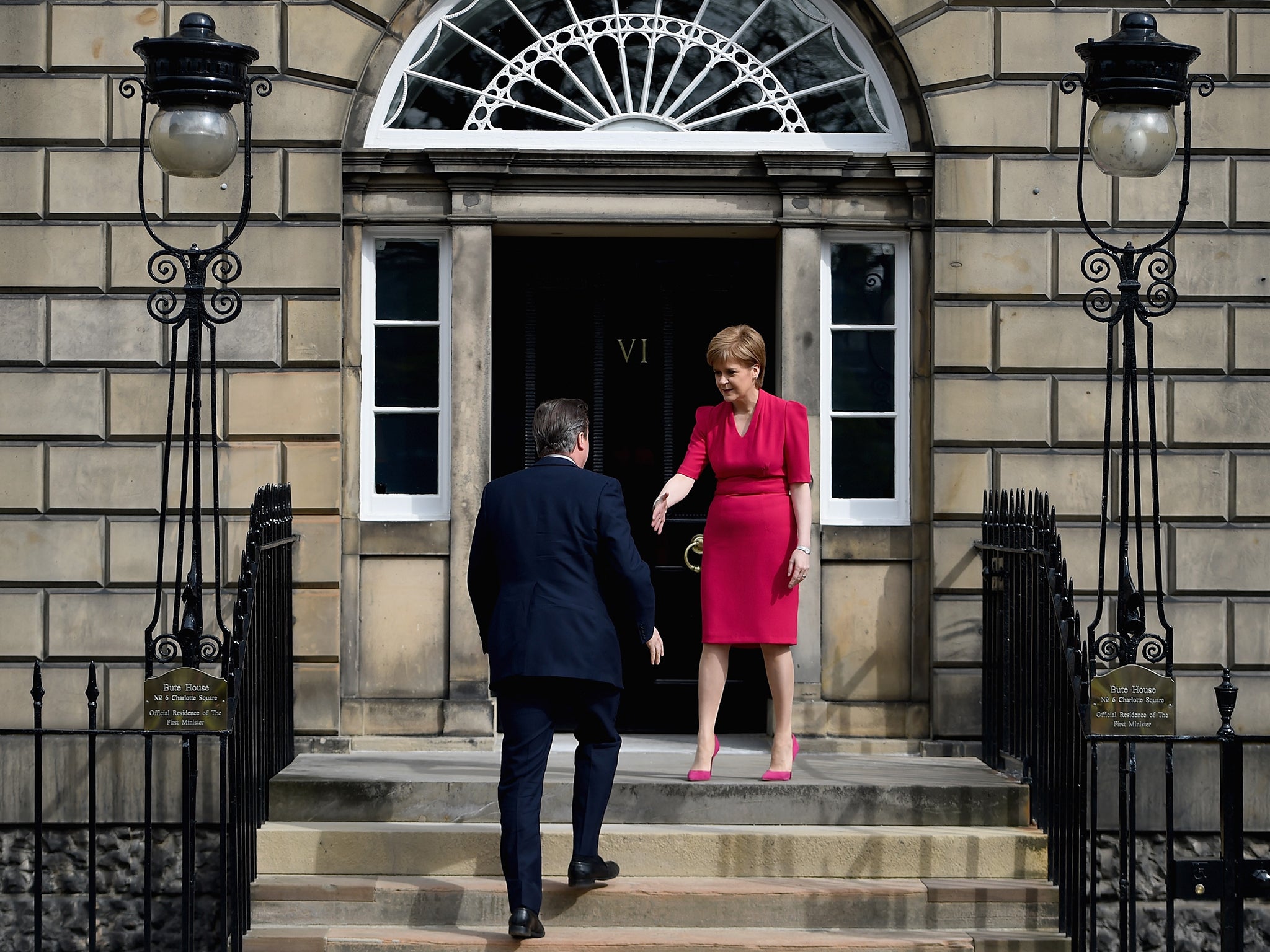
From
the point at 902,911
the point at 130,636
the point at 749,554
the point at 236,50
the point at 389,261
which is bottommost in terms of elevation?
the point at 902,911

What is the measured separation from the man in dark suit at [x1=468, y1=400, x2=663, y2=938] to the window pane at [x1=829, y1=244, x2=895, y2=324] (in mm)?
2960

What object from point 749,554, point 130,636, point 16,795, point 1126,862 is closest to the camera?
point 1126,862

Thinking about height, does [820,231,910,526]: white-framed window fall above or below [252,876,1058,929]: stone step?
above

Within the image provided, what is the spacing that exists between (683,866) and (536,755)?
44.9 inches

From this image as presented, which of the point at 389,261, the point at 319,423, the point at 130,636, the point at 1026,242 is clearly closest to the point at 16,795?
the point at 130,636

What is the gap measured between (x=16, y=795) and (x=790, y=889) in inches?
145

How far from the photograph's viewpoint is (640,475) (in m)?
8.33

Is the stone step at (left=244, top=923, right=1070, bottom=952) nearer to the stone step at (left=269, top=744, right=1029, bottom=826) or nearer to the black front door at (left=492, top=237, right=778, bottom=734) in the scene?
the stone step at (left=269, top=744, right=1029, bottom=826)

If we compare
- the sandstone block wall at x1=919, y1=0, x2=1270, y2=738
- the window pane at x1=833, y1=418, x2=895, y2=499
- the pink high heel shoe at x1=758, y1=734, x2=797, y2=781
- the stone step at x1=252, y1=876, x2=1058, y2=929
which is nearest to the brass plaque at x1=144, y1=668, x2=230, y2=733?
the stone step at x1=252, y1=876, x2=1058, y2=929

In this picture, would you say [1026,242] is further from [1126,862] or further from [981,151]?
[1126,862]

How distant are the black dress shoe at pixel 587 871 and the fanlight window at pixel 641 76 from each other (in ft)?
12.9

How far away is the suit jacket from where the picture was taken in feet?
17.8

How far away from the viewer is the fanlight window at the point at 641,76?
815 centimetres

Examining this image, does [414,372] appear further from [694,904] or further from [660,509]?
[694,904]
